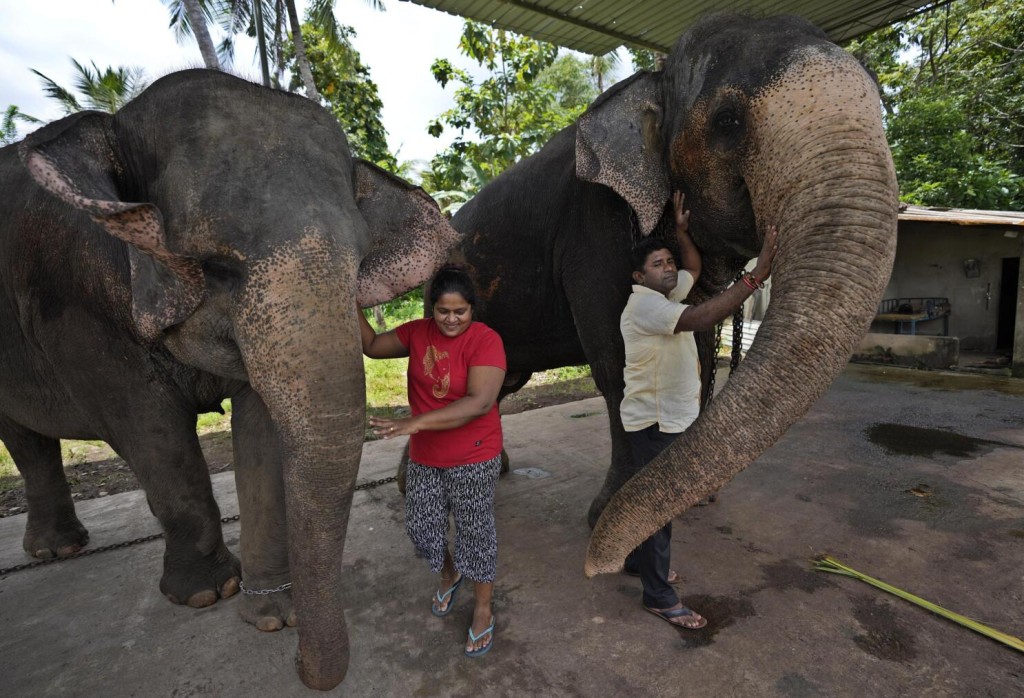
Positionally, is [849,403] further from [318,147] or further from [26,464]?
[26,464]

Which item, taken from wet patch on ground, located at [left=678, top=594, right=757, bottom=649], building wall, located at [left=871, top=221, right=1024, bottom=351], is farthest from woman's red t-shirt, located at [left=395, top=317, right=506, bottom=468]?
building wall, located at [left=871, top=221, right=1024, bottom=351]

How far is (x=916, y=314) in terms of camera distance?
423 inches

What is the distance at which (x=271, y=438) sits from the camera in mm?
2459

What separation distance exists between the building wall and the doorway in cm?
10

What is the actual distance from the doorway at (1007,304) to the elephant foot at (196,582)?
12.4m

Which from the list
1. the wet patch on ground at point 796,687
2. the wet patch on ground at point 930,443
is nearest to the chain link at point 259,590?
the wet patch on ground at point 796,687

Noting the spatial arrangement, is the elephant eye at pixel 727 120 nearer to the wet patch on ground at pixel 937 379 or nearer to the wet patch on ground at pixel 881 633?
the wet patch on ground at pixel 881 633

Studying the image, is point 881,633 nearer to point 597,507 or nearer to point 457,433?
point 597,507

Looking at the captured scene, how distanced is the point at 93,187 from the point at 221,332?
549mm

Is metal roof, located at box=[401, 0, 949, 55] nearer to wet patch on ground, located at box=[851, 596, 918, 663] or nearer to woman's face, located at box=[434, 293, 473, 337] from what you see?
woman's face, located at box=[434, 293, 473, 337]

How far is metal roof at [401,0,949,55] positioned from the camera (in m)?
4.49

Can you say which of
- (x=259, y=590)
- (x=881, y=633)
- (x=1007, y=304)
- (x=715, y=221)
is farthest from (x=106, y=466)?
(x=1007, y=304)

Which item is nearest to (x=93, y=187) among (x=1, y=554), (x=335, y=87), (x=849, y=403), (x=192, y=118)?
(x=192, y=118)

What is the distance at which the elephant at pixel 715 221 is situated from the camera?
1.70 metres
